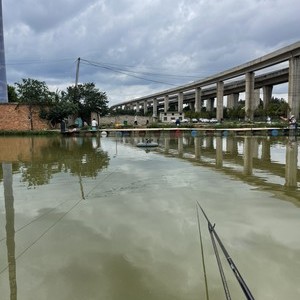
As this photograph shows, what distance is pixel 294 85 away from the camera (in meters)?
46.5

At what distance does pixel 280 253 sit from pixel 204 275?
1.39 metres

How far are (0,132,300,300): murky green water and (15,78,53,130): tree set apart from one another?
3067 centimetres

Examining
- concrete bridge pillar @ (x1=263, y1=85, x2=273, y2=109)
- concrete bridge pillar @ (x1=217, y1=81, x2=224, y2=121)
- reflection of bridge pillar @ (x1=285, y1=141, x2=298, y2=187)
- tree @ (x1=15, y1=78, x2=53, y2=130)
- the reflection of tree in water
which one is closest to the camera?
reflection of bridge pillar @ (x1=285, y1=141, x2=298, y2=187)

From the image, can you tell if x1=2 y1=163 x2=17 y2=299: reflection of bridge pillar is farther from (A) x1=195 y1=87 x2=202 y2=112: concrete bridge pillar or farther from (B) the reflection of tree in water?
(A) x1=195 y1=87 x2=202 y2=112: concrete bridge pillar

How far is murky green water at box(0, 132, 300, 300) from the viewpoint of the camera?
3844mm

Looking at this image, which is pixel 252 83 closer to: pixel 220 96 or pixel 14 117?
pixel 220 96

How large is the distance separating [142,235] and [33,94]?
123 feet

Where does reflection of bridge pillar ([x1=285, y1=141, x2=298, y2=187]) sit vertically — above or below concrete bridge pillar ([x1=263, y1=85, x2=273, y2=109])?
below

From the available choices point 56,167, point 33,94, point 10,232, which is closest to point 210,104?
point 33,94

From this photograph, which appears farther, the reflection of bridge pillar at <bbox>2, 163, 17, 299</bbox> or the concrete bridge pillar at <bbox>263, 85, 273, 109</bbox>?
the concrete bridge pillar at <bbox>263, 85, 273, 109</bbox>

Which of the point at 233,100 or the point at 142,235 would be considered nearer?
the point at 142,235

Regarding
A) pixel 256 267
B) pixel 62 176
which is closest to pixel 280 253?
pixel 256 267

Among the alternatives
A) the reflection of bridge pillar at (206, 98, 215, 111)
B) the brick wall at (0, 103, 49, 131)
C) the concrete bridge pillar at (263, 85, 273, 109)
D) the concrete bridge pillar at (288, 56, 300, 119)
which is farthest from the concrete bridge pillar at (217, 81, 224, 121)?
the brick wall at (0, 103, 49, 131)

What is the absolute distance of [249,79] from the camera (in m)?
57.6
